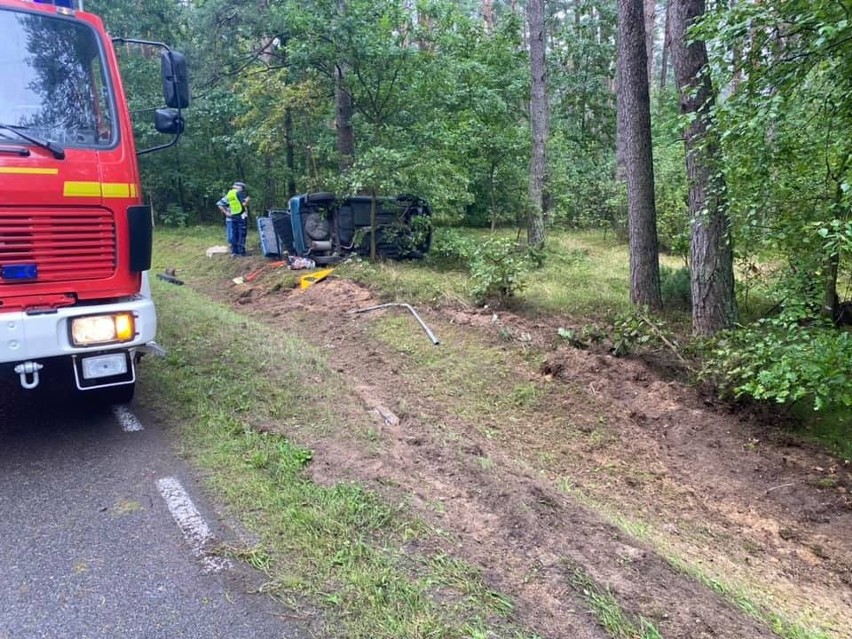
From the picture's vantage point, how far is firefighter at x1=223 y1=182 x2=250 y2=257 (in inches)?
554

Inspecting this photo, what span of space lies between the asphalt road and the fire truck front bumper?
1.95 feet

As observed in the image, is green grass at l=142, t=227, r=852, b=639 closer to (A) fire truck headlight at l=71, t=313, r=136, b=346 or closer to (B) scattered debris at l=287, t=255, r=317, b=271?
(A) fire truck headlight at l=71, t=313, r=136, b=346

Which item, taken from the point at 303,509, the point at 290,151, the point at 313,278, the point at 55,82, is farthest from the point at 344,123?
the point at 303,509

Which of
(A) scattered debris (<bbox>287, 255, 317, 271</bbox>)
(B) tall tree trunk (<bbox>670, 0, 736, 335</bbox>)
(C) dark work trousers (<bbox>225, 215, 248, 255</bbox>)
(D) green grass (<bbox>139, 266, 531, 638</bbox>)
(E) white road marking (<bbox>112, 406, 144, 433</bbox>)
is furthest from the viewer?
(C) dark work trousers (<bbox>225, 215, 248, 255</bbox>)

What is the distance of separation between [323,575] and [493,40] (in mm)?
18904

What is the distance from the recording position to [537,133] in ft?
45.8

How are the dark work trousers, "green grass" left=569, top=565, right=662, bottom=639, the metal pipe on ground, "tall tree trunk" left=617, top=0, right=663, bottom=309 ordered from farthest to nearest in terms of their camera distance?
the dark work trousers < "tall tree trunk" left=617, top=0, right=663, bottom=309 < the metal pipe on ground < "green grass" left=569, top=565, right=662, bottom=639

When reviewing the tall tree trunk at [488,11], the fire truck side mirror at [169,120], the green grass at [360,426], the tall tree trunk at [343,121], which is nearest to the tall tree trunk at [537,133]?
the green grass at [360,426]

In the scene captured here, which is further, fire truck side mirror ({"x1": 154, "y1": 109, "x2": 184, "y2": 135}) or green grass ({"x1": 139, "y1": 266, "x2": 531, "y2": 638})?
fire truck side mirror ({"x1": 154, "y1": 109, "x2": 184, "y2": 135})

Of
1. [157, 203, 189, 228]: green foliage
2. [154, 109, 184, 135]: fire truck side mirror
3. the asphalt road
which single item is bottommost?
the asphalt road

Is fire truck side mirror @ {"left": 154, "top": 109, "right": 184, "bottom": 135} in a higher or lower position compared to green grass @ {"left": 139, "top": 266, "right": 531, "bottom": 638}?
higher

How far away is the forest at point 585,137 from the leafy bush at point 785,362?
0.03 metres

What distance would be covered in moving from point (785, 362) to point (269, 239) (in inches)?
418

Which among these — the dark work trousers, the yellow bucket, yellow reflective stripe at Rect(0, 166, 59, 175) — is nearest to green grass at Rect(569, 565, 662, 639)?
yellow reflective stripe at Rect(0, 166, 59, 175)
